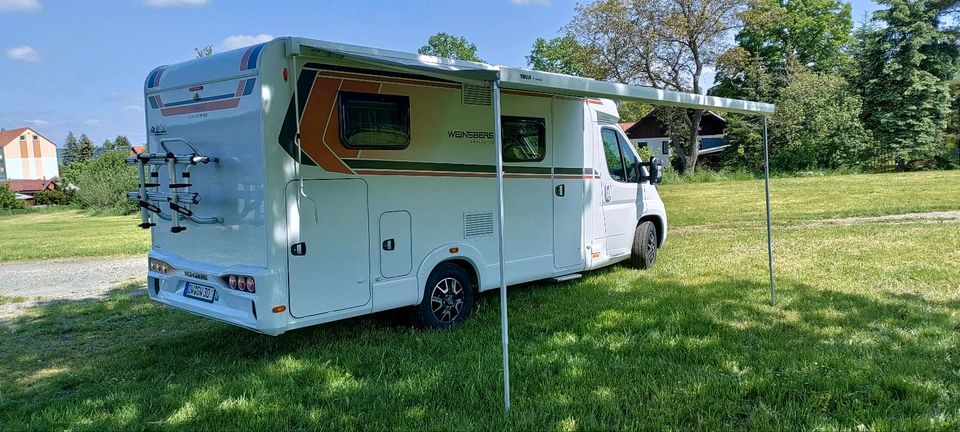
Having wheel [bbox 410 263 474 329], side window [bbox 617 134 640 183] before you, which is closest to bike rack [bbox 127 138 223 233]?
wheel [bbox 410 263 474 329]

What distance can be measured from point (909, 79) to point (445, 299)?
3295cm

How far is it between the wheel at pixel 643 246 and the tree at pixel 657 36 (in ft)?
86.9

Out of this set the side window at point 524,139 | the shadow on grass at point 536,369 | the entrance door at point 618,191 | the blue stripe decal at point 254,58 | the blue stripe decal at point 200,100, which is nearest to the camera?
the shadow on grass at point 536,369

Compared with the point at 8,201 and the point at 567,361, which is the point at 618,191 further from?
the point at 8,201

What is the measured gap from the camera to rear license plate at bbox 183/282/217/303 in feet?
16.5

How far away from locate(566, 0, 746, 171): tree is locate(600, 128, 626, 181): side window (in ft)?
88.6

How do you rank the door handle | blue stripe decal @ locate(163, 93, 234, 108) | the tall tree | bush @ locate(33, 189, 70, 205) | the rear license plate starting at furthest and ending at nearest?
the tall tree, bush @ locate(33, 189, 70, 205), the rear license plate, blue stripe decal @ locate(163, 93, 234, 108), the door handle

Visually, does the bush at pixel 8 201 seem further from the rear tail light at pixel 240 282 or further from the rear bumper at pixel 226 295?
the rear tail light at pixel 240 282

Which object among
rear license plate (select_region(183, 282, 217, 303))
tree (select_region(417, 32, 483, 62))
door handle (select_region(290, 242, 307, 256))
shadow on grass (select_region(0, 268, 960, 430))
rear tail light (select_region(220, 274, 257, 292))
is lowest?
shadow on grass (select_region(0, 268, 960, 430))

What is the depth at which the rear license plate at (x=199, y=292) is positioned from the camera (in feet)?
16.5

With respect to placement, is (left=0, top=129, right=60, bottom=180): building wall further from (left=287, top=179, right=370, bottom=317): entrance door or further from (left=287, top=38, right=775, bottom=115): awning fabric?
(left=287, top=38, right=775, bottom=115): awning fabric

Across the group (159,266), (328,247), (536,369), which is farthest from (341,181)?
(536,369)

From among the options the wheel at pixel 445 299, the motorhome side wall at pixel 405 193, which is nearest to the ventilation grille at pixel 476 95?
the motorhome side wall at pixel 405 193

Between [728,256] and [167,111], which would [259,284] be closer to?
[167,111]
